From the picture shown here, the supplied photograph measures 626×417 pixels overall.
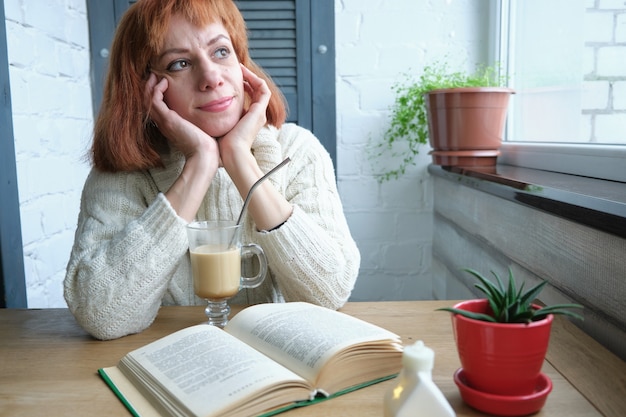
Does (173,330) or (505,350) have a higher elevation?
(505,350)

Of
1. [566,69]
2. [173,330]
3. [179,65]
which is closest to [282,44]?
[179,65]

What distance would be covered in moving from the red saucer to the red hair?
0.87 metres

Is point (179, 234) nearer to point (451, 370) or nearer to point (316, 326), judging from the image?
point (316, 326)

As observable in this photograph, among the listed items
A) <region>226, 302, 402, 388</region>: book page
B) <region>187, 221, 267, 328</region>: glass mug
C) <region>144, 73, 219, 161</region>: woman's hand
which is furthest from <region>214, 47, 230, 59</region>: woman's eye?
<region>226, 302, 402, 388</region>: book page

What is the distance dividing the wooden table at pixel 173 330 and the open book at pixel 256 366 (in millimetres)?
22

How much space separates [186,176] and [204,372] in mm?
503

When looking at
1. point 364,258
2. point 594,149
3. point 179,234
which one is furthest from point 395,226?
point 179,234

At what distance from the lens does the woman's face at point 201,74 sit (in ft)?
3.94

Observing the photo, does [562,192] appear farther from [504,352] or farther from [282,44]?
[282,44]

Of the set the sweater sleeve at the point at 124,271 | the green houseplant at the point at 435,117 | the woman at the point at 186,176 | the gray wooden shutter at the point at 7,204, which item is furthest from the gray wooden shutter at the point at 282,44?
the sweater sleeve at the point at 124,271

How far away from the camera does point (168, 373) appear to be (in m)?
0.71

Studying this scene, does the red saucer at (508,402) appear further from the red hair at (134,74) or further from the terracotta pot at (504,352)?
the red hair at (134,74)

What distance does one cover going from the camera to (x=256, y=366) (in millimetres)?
693

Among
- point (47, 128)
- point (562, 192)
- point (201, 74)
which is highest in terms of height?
point (201, 74)
